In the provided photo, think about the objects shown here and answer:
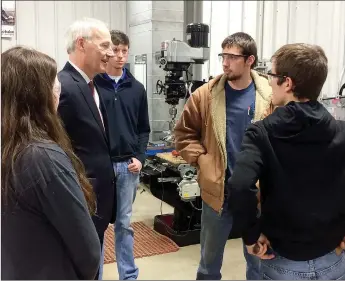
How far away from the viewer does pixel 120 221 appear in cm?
238

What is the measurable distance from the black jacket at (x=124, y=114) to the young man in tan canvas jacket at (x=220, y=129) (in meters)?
0.35

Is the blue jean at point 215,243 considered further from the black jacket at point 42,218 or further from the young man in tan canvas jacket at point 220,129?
the black jacket at point 42,218

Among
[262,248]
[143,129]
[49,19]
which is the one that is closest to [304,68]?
[262,248]

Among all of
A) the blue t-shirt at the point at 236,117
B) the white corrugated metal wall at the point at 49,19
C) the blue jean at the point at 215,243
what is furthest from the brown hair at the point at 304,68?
the white corrugated metal wall at the point at 49,19

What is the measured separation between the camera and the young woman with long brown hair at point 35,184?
0.97 metres

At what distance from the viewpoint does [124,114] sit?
2.39 metres

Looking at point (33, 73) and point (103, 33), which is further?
point (103, 33)

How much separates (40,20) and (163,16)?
1516 mm

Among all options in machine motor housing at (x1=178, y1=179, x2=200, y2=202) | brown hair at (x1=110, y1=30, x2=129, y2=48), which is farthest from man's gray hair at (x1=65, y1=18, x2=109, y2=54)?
machine motor housing at (x1=178, y1=179, x2=200, y2=202)

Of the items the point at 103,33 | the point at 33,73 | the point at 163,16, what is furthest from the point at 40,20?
the point at 33,73

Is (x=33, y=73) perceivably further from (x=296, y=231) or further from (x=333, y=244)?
(x=333, y=244)

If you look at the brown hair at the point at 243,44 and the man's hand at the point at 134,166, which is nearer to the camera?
the brown hair at the point at 243,44

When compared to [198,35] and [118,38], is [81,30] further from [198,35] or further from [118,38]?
[198,35]

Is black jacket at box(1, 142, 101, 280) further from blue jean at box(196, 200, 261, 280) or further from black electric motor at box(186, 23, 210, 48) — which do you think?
black electric motor at box(186, 23, 210, 48)
